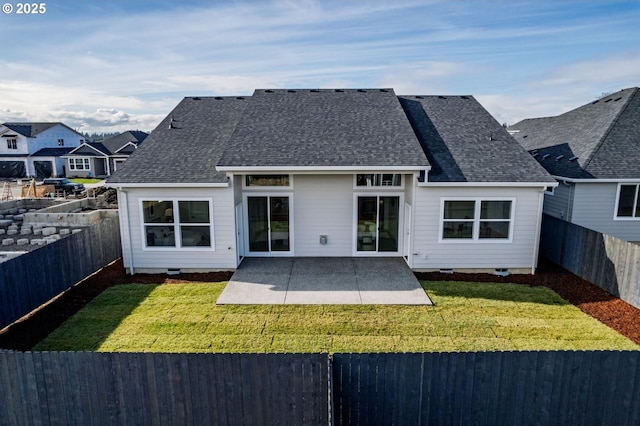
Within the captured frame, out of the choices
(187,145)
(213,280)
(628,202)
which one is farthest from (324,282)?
(628,202)

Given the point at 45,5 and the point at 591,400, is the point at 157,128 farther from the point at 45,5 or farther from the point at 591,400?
the point at 591,400

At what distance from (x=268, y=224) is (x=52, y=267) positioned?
239 inches

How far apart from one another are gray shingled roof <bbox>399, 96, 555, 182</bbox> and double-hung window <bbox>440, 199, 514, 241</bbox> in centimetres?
76

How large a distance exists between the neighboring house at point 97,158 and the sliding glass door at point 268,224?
120ft

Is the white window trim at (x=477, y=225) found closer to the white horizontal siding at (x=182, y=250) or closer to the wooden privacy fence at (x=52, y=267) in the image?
the white horizontal siding at (x=182, y=250)

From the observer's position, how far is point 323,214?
12812 mm

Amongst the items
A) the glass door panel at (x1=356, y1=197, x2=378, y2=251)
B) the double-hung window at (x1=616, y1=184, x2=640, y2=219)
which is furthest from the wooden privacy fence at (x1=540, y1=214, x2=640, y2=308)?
the glass door panel at (x1=356, y1=197, x2=378, y2=251)

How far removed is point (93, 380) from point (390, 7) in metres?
13.8

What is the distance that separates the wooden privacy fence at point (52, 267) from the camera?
8297mm

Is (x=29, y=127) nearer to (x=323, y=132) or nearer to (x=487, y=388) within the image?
(x=323, y=132)

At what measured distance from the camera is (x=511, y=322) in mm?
8594

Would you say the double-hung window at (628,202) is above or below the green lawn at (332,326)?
above

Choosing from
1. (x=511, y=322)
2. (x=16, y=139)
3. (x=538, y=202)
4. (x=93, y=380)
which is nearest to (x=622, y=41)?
(x=538, y=202)

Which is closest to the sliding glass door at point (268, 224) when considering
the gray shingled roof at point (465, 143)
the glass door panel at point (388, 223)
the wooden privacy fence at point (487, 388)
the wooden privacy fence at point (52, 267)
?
the glass door panel at point (388, 223)
